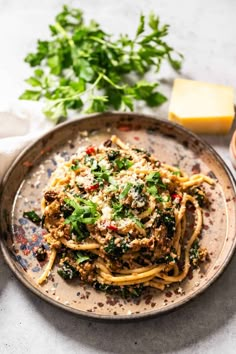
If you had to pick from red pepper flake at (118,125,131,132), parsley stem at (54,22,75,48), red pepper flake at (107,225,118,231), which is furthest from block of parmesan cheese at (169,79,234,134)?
red pepper flake at (107,225,118,231)

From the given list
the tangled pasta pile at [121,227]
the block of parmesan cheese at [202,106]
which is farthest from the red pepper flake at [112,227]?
the block of parmesan cheese at [202,106]

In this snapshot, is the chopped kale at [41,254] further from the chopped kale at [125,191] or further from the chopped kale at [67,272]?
the chopped kale at [125,191]

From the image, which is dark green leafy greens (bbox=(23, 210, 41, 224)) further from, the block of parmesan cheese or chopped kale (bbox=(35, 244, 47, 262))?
the block of parmesan cheese

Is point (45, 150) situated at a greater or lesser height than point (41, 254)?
greater

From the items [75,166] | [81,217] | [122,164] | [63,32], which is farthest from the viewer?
[63,32]

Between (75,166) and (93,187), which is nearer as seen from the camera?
(93,187)

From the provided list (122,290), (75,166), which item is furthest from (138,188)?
(122,290)

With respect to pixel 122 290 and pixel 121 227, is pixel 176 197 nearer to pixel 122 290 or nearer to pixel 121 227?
pixel 121 227
